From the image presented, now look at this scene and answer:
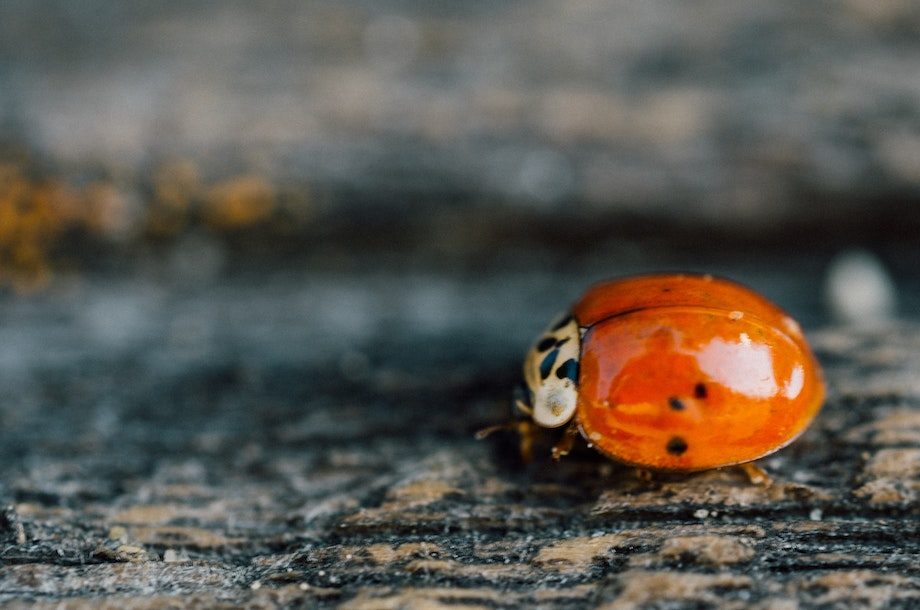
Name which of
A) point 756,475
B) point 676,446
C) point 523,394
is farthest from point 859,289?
point 523,394

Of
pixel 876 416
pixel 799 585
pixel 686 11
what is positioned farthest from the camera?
pixel 686 11

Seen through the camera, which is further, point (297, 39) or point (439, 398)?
point (297, 39)

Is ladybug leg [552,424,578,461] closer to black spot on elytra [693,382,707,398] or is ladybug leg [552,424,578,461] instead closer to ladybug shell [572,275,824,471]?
ladybug shell [572,275,824,471]

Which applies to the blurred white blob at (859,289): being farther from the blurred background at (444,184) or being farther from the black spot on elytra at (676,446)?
the black spot on elytra at (676,446)

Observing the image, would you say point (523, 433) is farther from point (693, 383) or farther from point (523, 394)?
point (693, 383)

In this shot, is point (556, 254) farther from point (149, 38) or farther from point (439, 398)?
point (149, 38)

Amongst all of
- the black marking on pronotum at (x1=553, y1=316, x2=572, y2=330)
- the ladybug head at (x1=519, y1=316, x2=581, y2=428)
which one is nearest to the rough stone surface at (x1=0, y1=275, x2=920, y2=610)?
the ladybug head at (x1=519, y1=316, x2=581, y2=428)

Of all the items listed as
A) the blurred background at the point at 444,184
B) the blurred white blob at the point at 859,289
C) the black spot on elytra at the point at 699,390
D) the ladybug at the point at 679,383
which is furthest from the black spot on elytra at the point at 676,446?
the blurred white blob at the point at 859,289

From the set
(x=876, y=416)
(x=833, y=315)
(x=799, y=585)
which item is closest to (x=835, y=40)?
(x=833, y=315)
